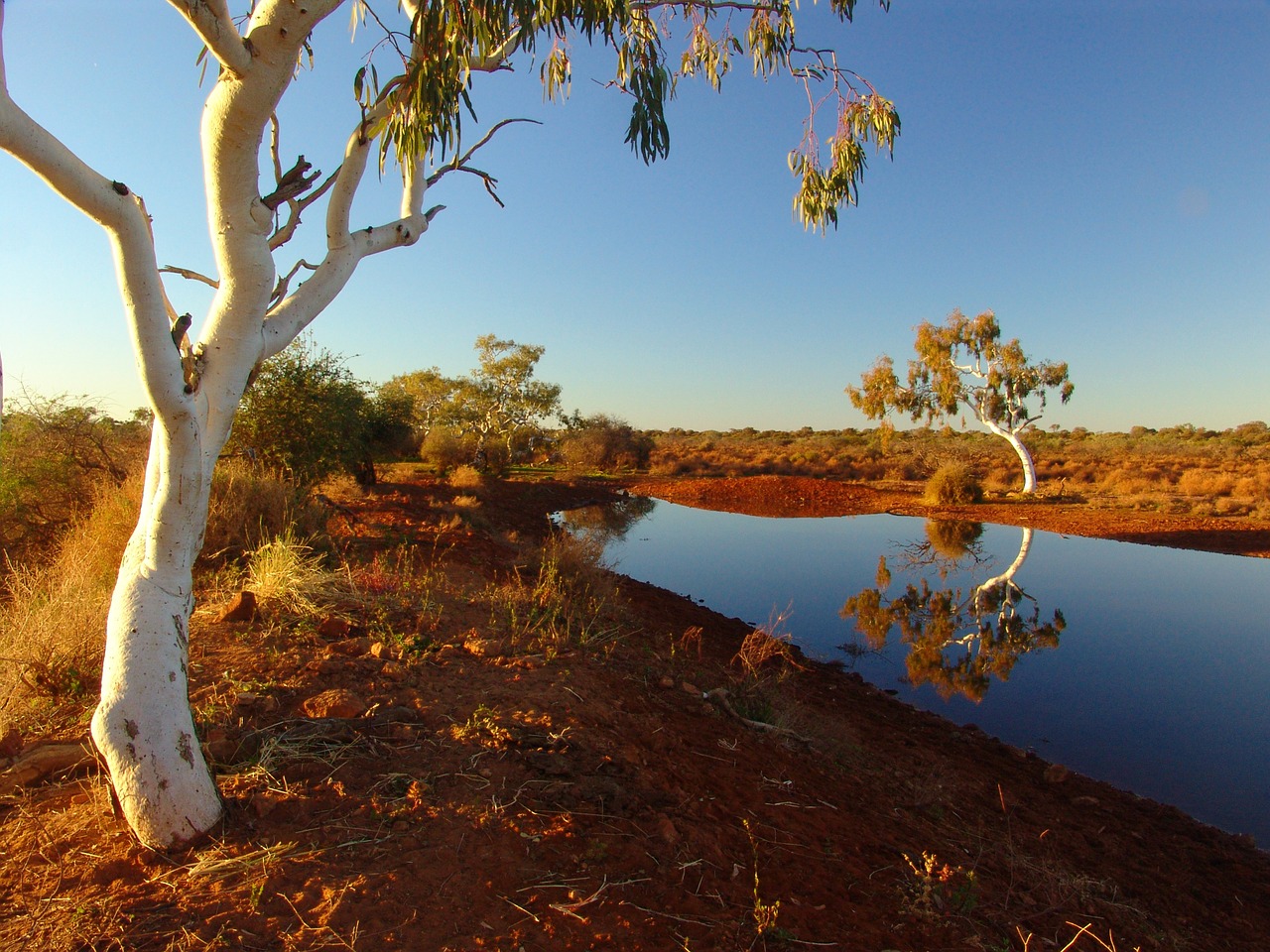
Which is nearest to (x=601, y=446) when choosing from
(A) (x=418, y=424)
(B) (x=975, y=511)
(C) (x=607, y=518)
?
(A) (x=418, y=424)

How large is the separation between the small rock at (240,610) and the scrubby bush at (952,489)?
23293mm

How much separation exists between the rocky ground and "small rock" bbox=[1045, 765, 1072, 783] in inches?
1.1

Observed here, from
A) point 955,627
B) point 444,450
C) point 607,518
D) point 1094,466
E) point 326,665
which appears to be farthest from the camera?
point 1094,466

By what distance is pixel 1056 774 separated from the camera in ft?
18.1

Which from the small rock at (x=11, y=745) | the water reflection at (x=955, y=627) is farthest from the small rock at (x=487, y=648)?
the water reflection at (x=955, y=627)

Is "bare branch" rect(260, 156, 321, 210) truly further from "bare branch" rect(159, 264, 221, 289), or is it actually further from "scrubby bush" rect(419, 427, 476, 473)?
"scrubby bush" rect(419, 427, 476, 473)

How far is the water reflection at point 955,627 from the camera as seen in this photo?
8102mm

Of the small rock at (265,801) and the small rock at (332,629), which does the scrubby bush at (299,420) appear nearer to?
the small rock at (332,629)

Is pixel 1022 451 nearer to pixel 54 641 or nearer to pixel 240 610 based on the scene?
pixel 240 610

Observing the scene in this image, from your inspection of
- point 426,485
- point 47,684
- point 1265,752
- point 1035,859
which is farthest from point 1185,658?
point 426,485

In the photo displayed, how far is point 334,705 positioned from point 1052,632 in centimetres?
949

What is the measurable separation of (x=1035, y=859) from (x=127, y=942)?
440 cm

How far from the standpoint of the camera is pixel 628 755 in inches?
145

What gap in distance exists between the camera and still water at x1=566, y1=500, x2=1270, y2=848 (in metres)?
6.21
